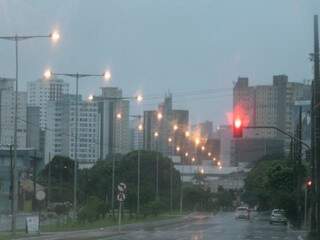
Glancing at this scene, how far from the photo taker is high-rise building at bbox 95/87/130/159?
7386 centimetres

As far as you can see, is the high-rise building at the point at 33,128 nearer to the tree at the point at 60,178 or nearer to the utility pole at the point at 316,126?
the tree at the point at 60,178

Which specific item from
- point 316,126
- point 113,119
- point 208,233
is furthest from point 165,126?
point 316,126

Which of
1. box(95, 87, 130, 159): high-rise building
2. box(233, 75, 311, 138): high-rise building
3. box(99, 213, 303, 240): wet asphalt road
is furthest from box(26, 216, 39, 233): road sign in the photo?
box(233, 75, 311, 138): high-rise building

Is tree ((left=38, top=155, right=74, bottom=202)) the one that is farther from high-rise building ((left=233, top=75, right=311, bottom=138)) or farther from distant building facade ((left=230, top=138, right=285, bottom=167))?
distant building facade ((left=230, top=138, right=285, bottom=167))

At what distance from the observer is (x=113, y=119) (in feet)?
259

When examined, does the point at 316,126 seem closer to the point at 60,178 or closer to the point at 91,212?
the point at 91,212

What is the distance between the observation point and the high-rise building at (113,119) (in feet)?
242

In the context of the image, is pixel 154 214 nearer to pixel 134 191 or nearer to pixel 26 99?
pixel 134 191

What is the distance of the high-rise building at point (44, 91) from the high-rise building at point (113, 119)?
11.6 feet

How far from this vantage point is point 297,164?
69062 millimetres

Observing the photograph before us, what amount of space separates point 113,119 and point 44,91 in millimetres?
12041

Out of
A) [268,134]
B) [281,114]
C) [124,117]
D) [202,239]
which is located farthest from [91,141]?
[268,134]

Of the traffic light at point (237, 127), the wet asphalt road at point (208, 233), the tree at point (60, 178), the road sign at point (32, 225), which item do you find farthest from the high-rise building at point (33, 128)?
the traffic light at point (237, 127)

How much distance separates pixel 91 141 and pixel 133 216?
9.53m
